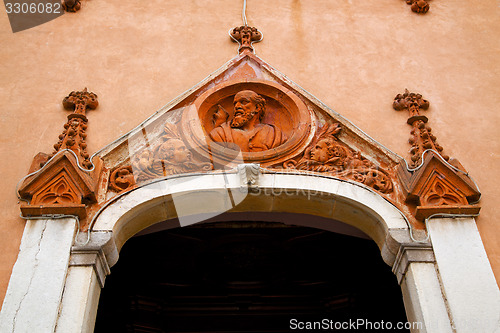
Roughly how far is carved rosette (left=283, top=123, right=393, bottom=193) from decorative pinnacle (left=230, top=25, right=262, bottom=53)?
5.41 feet

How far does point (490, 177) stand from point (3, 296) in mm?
4577

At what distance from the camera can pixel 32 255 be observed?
552 cm

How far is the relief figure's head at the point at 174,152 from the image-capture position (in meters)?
6.35

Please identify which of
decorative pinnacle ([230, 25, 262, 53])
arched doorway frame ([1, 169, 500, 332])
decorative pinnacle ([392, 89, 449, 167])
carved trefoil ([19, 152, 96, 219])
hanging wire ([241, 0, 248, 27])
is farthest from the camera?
hanging wire ([241, 0, 248, 27])

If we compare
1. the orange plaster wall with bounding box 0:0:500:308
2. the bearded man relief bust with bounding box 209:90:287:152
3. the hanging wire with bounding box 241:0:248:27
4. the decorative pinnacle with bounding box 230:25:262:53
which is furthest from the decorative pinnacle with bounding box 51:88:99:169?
the hanging wire with bounding box 241:0:248:27

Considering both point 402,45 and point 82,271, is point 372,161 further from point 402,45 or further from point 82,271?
point 82,271

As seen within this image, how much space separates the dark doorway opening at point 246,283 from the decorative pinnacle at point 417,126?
2.18 m

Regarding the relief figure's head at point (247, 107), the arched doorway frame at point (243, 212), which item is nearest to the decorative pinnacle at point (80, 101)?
the arched doorway frame at point (243, 212)

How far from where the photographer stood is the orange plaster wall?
6680mm

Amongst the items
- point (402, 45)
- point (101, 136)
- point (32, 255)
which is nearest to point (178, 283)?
point (101, 136)

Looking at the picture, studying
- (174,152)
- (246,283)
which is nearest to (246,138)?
(174,152)

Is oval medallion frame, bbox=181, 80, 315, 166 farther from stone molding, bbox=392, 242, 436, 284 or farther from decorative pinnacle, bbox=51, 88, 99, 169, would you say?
stone molding, bbox=392, 242, 436, 284

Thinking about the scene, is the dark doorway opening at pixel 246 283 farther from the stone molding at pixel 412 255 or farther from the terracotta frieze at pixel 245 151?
the stone molding at pixel 412 255

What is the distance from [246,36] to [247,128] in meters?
1.42
